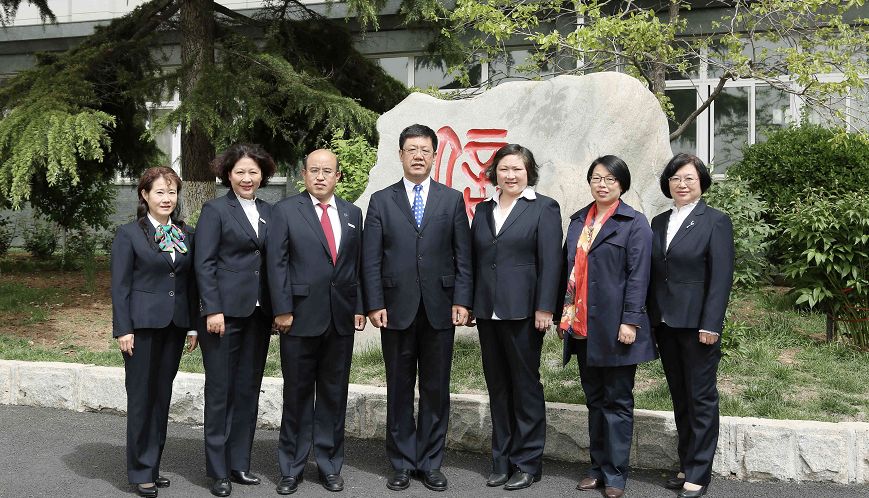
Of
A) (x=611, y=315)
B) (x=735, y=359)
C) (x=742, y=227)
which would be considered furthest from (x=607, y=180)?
(x=742, y=227)

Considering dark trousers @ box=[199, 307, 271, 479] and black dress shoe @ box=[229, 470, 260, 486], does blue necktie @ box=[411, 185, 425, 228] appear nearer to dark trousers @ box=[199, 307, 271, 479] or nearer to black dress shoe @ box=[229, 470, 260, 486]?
dark trousers @ box=[199, 307, 271, 479]

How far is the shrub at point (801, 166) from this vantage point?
878cm

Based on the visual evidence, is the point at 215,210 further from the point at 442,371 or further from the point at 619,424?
the point at 619,424

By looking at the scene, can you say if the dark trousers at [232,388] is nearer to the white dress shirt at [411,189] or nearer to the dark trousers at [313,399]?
the dark trousers at [313,399]

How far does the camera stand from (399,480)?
4.20 metres

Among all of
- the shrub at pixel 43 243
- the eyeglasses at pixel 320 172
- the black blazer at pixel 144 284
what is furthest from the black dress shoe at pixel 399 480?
the shrub at pixel 43 243

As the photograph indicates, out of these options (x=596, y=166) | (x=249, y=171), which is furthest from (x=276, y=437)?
(x=596, y=166)

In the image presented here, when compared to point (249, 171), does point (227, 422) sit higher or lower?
lower

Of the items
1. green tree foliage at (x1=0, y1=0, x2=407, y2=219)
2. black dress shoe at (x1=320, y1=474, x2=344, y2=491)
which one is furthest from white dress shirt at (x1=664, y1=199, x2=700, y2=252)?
green tree foliage at (x1=0, y1=0, x2=407, y2=219)

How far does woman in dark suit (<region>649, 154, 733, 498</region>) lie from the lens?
399 centimetres

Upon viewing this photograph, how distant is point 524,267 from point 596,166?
1.96 ft

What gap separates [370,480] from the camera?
4.34m

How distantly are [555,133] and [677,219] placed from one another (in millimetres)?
2115

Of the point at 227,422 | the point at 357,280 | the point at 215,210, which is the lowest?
the point at 227,422
